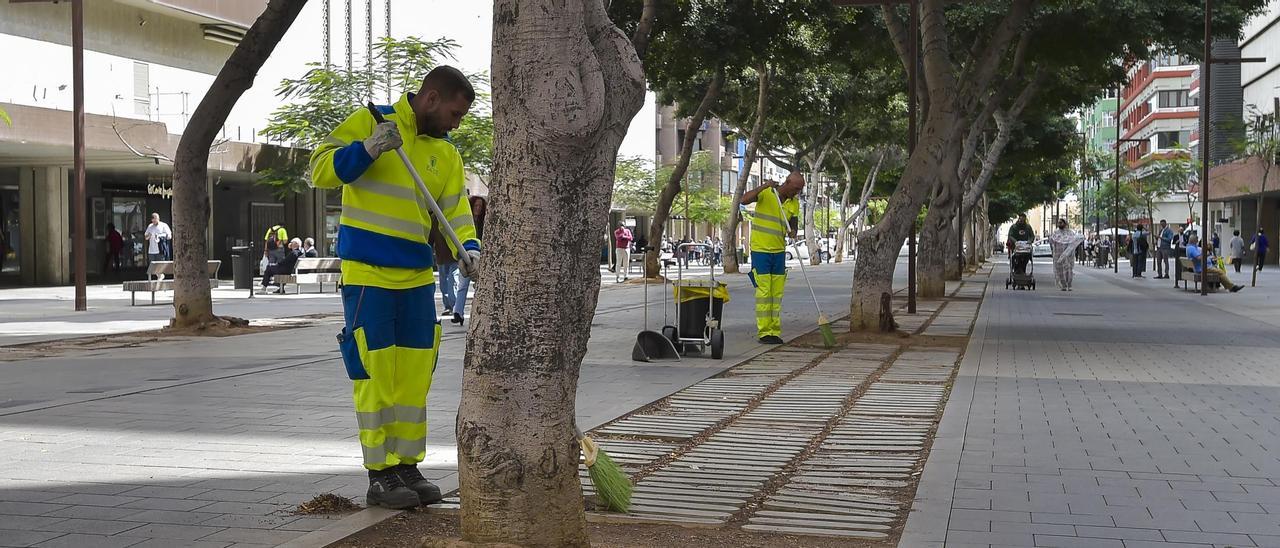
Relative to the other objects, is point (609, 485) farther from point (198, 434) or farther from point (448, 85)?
point (198, 434)

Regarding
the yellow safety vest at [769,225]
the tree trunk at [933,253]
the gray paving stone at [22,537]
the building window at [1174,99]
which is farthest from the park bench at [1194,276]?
the building window at [1174,99]

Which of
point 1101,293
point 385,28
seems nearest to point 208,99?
point 1101,293

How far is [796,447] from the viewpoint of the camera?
7.28 metres

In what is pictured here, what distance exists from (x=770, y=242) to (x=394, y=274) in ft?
28.5

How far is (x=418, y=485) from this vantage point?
546cm

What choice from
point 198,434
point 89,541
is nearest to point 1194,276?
point 198,434

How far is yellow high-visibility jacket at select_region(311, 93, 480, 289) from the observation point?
5.20 m

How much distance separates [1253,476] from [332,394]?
19.9 ft

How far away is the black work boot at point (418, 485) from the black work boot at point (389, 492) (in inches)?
1.4

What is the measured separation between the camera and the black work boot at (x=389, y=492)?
17.5 ft

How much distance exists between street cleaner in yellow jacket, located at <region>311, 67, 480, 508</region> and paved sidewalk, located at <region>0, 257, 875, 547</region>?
446 millimetres

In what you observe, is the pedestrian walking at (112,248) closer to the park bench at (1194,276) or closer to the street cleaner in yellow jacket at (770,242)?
the street cleaner in yellow jacket at (770,242)

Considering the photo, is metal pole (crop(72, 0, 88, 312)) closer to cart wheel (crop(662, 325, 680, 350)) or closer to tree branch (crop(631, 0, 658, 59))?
tree branch (crop(631, 0, 658, 59))

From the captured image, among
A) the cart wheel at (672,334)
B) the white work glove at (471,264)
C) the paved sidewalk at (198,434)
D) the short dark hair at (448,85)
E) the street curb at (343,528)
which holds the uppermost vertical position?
the short dark hair at (448,85)
